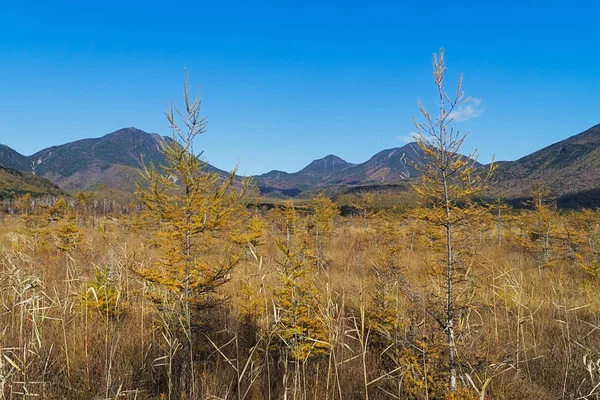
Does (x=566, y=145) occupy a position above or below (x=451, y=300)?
above

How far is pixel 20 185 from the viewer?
131 metres

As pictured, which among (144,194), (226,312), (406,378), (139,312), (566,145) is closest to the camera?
(406,378)

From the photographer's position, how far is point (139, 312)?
5.07 metres

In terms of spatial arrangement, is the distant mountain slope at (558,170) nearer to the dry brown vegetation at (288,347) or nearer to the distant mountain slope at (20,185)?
the dry brown vegetation at (288,347)

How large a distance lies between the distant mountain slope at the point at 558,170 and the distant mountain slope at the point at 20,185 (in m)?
177

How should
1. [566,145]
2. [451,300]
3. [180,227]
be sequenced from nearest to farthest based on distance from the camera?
[451,300] < [180,227] < [566,145]

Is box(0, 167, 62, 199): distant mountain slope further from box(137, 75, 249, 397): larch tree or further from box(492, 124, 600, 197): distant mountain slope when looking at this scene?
box(492, 124, 600, 197): distant mountain slope

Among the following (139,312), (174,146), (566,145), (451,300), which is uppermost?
(566,145)

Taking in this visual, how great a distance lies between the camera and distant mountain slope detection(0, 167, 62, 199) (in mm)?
112400

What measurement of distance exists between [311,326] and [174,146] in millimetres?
3128

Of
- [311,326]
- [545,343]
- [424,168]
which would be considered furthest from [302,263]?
[545,343]

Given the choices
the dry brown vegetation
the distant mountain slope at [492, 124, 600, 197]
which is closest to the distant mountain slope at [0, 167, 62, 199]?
the dry brown vegetation

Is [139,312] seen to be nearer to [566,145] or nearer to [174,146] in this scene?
[174,146]

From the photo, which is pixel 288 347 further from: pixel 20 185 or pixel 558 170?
pixel 558 170
